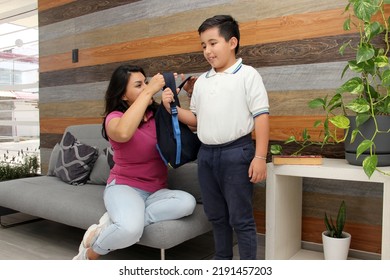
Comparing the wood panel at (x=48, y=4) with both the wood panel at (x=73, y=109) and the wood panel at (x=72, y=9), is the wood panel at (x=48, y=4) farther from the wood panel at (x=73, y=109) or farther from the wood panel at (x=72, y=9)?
the wood panel at (x=73, y=109)

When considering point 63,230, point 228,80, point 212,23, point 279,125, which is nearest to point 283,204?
point 279,125

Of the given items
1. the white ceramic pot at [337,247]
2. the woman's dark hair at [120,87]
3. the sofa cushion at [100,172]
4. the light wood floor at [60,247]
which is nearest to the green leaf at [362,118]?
the white ceramic pot at [337,247]

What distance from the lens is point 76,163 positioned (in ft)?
9.08

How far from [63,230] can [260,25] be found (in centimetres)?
195

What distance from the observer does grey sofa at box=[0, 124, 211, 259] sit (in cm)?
182

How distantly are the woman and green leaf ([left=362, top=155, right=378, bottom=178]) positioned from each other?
829 millimetres

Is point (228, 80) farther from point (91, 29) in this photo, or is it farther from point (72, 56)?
point (72, 56)

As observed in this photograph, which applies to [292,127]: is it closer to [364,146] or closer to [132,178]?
[364,146]

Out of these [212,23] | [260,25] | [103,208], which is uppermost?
[260,25]

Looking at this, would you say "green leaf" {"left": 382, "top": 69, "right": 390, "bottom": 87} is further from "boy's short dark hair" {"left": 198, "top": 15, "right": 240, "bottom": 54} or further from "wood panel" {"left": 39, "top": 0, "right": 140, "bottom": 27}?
"wood panel" {"left": 39, "top": 0, "right": 140, "bottom": 27}

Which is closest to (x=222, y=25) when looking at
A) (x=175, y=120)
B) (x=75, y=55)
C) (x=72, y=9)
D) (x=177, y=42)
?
(x=175, y=120)

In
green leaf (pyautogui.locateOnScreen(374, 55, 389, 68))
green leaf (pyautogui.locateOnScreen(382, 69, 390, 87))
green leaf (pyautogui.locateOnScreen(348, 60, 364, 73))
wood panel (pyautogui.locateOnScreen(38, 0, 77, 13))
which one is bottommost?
green leaf (pyautogui.locateOnScreen(382, 69, 390, 87))

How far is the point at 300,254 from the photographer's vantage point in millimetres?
2115

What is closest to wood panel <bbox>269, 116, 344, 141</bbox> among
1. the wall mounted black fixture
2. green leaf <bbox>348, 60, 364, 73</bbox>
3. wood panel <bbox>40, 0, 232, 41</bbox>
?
green leaf <bbox>348, 60, 364, 73</bbox>
